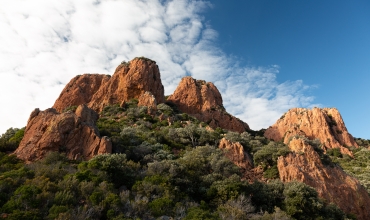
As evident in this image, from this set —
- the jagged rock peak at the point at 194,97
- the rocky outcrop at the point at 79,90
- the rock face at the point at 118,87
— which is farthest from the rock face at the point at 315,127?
the rocky outcrop at the point at 79,90

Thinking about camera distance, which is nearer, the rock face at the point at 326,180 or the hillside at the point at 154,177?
the hillside at the point at 154,177

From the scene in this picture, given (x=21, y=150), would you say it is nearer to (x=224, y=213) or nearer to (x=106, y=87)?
(x=224, y=213)

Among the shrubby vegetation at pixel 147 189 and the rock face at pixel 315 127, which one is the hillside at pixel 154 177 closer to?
the shrubby vegetation at pixel 147 189

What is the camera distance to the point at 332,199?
63.5 feet

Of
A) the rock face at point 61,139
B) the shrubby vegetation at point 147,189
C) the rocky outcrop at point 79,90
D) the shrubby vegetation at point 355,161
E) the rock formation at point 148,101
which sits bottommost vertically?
the shrubby vegetation at point 147,189

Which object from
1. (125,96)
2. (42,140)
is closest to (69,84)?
(125,96)

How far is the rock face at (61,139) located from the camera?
17.8 meters

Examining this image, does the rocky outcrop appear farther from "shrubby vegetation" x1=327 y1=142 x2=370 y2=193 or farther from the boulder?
"shrubby vegetation" x1=327 y1=142 x2=370 y2=193

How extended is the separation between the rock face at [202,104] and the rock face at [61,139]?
92.9ft

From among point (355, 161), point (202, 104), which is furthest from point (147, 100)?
point (355, 161)

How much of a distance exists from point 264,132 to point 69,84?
41.5 meters

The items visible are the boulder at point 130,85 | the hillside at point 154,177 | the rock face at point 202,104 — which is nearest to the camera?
the hillside at point 154,177

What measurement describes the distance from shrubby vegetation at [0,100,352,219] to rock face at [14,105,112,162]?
1.19 metres

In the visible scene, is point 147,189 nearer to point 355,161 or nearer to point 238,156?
point 238,156
